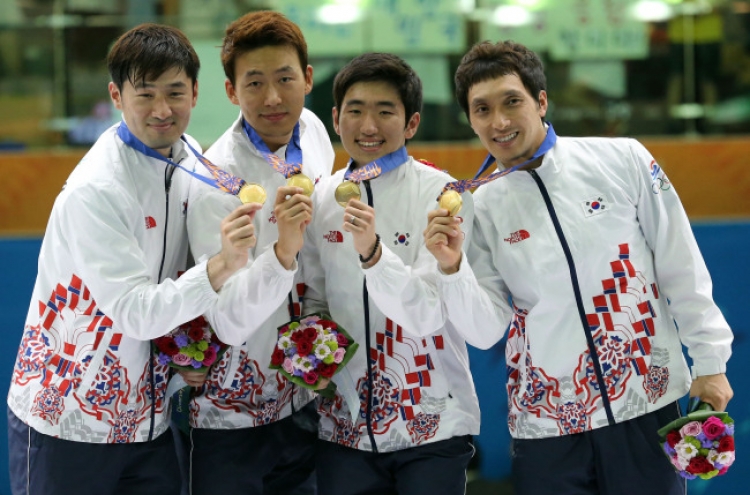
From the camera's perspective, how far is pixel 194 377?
329 centimetres

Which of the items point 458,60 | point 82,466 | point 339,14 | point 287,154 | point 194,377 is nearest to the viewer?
point 82,466

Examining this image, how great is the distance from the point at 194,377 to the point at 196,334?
156 millimetres

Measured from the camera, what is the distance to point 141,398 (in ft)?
10.7

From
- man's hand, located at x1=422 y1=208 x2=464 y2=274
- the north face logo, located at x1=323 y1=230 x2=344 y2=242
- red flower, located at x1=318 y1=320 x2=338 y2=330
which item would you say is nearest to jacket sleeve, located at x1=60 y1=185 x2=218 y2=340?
red flower, located at x1=318 y1=320 x2=338 y2=330

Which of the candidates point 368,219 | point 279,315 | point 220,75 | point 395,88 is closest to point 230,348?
point 279,315

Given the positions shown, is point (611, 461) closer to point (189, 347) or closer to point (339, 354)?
point (339, 354)

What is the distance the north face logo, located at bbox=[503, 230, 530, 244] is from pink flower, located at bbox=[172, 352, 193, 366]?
111 centimetres

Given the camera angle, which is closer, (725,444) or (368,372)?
(725,444)

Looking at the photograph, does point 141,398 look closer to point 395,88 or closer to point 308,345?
point 308,345

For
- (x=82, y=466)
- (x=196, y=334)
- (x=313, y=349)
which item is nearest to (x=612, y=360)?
(x=313, y=349)

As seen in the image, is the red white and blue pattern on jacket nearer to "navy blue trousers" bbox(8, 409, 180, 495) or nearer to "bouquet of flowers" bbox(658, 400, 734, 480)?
"bouquet of flowers" bbox(658, 400, 734, 480)

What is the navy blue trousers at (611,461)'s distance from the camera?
124 inches

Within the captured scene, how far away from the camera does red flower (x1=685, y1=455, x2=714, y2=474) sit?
3.03m

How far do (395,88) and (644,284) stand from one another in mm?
1035
